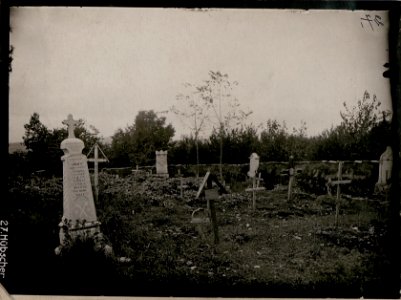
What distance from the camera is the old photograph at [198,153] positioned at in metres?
4.17

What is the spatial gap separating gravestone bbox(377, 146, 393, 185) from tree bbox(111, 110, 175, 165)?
2.13 metres

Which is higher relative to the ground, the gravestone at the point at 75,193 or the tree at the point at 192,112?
the tree at the point at 192,112

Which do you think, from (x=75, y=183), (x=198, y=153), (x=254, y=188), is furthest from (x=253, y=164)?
(x=75, y=183)

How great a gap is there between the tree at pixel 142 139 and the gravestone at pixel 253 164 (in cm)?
86

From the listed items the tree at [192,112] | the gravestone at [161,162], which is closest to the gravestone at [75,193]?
the gravestone at [161,162]

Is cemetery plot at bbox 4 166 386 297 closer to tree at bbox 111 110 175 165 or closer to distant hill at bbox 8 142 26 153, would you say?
tree at bbox 111 110 175 165

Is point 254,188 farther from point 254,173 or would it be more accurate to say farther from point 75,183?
point 75,183

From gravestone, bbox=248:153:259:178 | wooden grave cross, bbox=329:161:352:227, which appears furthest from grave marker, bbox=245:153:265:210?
wooden grave cross, bbox=329:161:352:227

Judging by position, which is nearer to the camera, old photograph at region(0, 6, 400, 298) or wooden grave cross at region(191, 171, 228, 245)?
old photograph at region(0, 6, 400, 298)

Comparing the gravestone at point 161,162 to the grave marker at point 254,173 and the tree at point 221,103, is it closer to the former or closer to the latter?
the tree at point 221,103

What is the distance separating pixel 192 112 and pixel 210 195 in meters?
0.85

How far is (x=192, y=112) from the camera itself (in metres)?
4.29

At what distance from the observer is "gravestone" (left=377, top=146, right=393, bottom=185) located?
4.29 m

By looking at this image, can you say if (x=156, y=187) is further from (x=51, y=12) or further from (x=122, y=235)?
(x=51, y=12)
